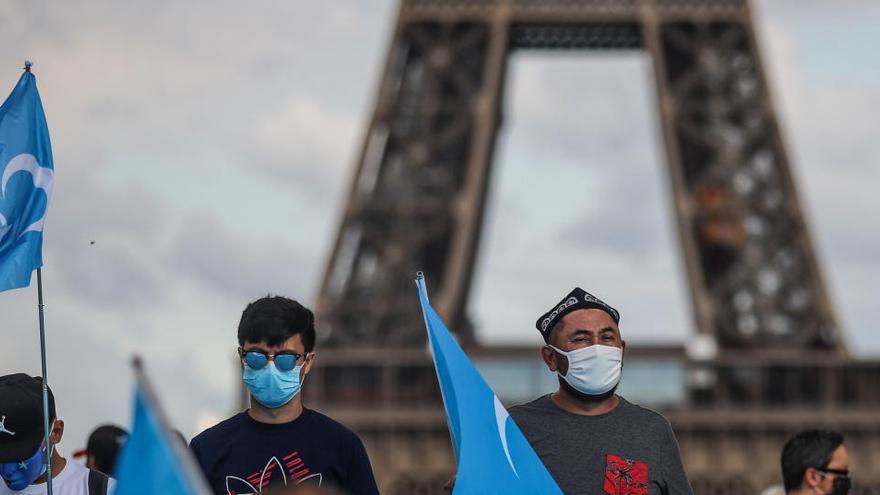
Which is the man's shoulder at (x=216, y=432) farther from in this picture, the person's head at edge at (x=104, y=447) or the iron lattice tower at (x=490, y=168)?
the iron lattice tower at (x=490, y=168)

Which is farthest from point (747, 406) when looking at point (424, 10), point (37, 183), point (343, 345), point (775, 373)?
point (37, 183)

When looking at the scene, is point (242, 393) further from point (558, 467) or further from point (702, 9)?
point (558, 467)

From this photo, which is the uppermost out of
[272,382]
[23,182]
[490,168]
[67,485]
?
[490,168]

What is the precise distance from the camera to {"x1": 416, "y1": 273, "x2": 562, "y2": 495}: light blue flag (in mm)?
6844

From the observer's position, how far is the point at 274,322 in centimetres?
678

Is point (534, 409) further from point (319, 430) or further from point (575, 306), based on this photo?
point (319, 430)

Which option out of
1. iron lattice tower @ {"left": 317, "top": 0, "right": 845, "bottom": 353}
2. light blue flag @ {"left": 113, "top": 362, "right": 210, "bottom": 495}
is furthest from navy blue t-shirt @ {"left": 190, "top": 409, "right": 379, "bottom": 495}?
iron lattice tower @ {"left": 317, "top": 0, "right": 845, "bottom": 353}

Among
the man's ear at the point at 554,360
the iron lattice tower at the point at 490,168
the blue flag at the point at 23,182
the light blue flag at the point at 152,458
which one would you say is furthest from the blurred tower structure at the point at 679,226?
the light blue flag at the point at 152,458

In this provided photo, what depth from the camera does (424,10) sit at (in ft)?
132

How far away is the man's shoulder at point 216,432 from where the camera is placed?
699cm

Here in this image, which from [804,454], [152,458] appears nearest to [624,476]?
[804,454]

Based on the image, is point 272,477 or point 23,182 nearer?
point 272,477

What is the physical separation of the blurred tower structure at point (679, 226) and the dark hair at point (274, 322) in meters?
30.4

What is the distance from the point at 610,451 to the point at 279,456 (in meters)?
1.30
